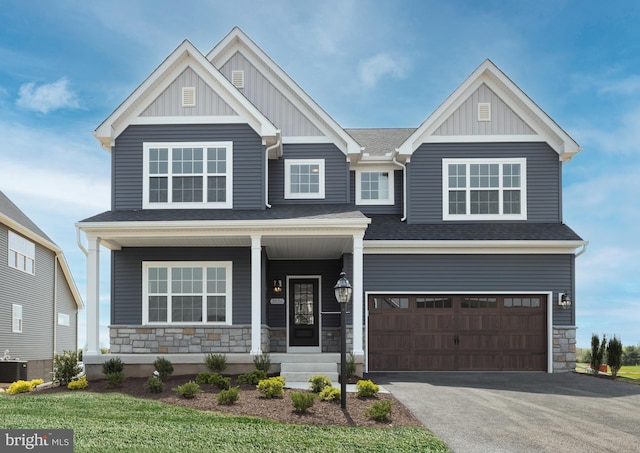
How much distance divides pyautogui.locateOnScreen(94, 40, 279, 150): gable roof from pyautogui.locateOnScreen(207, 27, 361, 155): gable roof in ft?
6.63

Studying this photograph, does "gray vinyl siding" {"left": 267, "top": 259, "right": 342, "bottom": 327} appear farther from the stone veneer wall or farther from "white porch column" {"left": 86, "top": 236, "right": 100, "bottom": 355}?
the stone veneer wall

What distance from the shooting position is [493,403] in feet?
38.6

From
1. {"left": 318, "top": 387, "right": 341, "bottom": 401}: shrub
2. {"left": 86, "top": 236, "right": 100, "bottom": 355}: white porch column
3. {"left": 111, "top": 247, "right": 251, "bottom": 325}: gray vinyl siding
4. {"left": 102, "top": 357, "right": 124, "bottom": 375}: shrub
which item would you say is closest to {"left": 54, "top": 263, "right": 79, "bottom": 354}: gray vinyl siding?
{"left": 111, "top": 247, "right": 251, "bottom": 325}: gray vinyl siding

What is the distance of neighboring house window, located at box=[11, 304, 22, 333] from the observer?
2411cm

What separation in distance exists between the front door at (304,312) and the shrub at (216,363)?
439 cm

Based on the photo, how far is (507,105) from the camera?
18.8 meters

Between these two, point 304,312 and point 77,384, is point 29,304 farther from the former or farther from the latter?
point 77,384

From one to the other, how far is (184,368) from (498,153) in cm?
1066

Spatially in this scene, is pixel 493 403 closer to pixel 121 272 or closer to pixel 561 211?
pixel 561 211

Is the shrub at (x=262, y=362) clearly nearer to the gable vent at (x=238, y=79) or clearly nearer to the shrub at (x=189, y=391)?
the shrub at (x=189, y=391)

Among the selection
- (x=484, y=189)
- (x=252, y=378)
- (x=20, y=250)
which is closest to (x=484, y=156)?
(x=484, y=189)

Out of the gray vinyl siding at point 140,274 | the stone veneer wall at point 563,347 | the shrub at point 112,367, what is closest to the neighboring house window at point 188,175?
the gray vinyl siding at point 140,274

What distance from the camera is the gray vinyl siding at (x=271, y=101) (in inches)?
729

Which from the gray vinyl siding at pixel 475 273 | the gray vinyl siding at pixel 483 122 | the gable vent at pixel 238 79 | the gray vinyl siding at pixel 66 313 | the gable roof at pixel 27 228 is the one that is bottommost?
the gray vinyl siding at pixel 66 313
